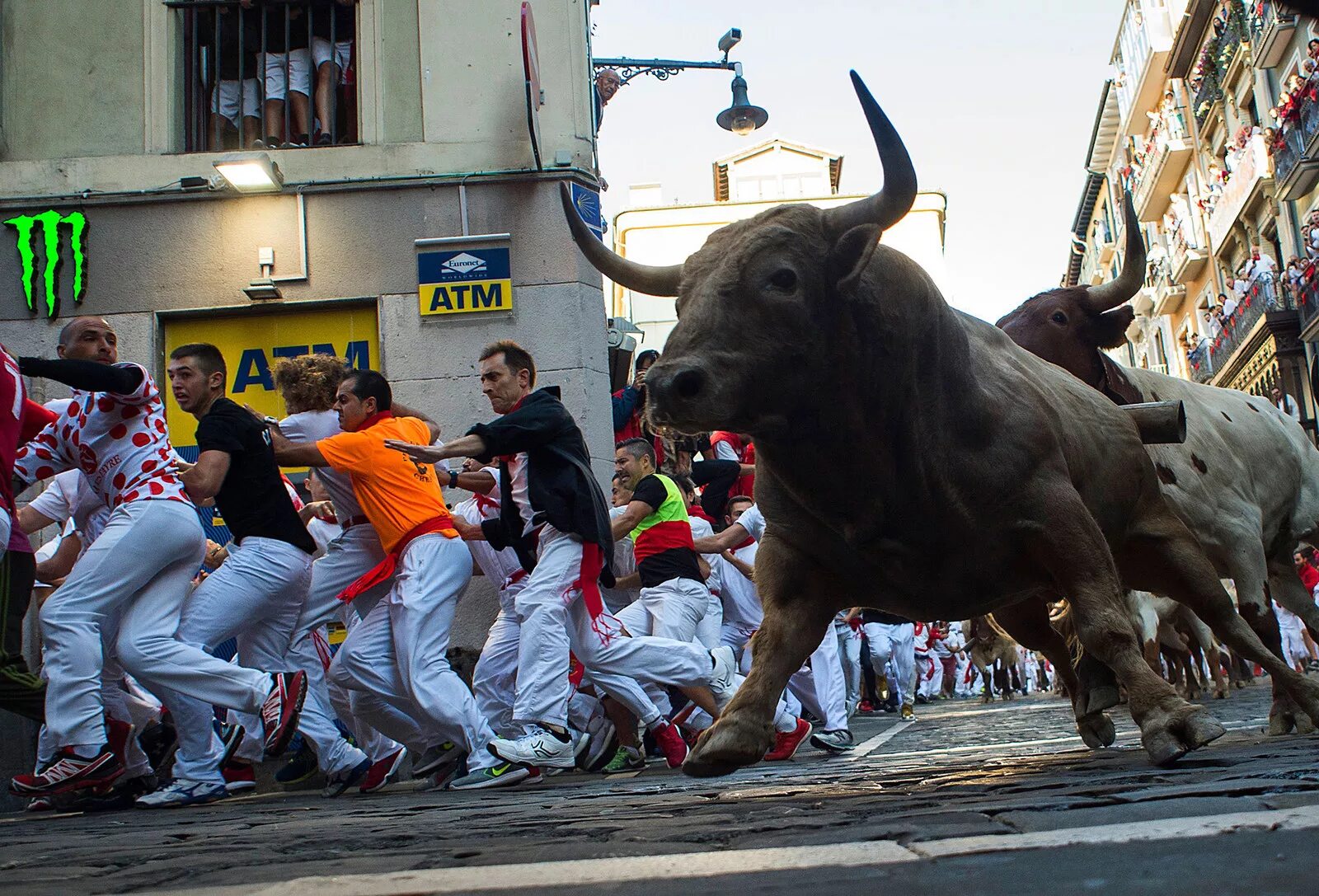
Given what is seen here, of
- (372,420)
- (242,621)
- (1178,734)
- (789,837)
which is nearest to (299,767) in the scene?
(242,621)

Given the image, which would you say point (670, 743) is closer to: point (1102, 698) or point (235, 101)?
point (1102, 698)

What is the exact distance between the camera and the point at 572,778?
700cm

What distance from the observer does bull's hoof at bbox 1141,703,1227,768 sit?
370 centimetres

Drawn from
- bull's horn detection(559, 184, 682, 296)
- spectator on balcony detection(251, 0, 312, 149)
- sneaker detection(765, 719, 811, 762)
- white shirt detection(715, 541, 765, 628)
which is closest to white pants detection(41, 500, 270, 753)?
sneaker detection(765, 719, 811, 762)

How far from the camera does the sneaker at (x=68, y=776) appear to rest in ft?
20.7

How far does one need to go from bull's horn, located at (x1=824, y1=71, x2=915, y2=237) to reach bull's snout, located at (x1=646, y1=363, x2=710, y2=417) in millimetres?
662

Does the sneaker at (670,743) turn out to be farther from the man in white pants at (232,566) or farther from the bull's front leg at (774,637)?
the bull's front leg at (774,637)

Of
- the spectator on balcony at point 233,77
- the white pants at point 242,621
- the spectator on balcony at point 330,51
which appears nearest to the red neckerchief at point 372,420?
the white pants at point 242,621

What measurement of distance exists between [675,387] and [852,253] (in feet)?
2.41

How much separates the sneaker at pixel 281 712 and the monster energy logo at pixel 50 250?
605 centimetres

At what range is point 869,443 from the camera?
4.15 metres

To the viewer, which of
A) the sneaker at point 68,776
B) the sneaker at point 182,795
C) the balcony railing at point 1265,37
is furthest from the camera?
the balcony railing at point 1265,37

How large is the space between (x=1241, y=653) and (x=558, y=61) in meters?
8.44

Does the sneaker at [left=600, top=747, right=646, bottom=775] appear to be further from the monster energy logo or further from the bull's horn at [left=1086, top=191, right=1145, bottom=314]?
the monster energy logo
